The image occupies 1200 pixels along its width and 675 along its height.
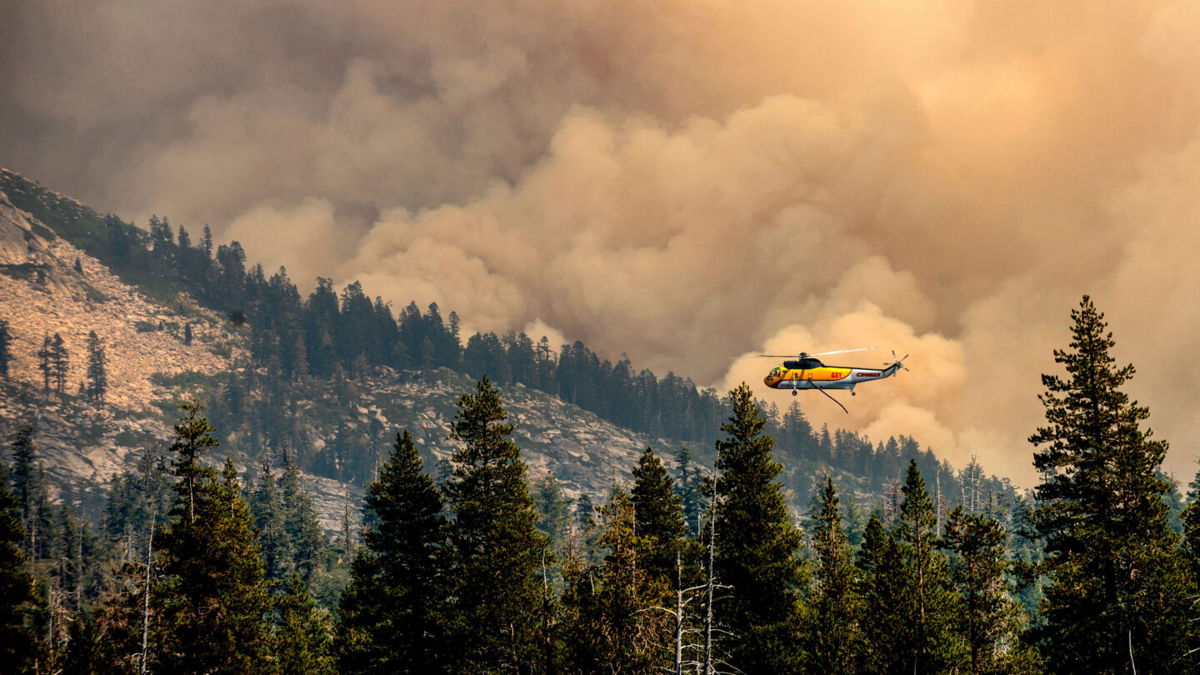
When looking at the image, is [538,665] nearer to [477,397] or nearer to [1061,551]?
[477,397]

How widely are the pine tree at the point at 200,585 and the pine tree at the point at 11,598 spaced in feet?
19.2

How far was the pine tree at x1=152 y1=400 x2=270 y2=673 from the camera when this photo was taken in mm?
45531

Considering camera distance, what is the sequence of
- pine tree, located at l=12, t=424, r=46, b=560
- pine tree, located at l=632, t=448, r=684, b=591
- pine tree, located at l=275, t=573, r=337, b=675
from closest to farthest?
pine tree, located at l=632, t=448, r=684, b=591, pine tree, located at l=275, t=573, r=337, b=675, pine tree, located at l=12, t=424, r=46, b=560

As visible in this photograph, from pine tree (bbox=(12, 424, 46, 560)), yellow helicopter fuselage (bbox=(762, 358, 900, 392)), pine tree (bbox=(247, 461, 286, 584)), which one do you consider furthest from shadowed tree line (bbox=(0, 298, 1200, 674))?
pine tree (bbox=(12, 424, 46, 560))

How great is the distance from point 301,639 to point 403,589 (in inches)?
434

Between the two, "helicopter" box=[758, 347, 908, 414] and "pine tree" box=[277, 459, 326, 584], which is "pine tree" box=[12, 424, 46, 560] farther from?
"helicopter" box=[758, 347, 908, 414]

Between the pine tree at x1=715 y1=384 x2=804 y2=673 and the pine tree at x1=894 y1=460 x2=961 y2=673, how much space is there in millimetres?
5337

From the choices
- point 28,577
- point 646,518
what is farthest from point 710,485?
point 28,577

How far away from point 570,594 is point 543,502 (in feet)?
441

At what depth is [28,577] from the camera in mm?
43531

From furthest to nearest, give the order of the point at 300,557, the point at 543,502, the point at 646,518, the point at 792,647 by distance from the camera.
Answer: the point at 543,502 → the point at 300,557 → the point at 646,518 → the point at 792,647

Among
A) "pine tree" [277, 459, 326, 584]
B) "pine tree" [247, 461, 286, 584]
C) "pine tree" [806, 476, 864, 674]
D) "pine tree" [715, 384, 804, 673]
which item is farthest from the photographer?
"pine tree" [277, 459, 326, 584]

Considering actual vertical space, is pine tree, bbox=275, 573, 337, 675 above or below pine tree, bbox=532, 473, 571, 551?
below

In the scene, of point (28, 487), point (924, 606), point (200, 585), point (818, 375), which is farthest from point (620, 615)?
point (28, 487)
